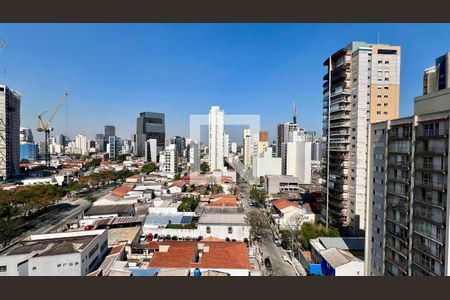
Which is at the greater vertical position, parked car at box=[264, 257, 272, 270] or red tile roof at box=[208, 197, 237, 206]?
red tile roof at box=[208, 197, 237, 206]

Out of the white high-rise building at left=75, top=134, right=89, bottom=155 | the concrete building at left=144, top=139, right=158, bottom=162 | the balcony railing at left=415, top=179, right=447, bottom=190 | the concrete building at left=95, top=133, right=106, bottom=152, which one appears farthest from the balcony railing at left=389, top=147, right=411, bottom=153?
the concrete building at left=95, top=133, right=106, bottom=152

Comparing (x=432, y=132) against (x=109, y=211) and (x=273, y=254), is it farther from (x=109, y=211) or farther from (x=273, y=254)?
(x=109, y=211)

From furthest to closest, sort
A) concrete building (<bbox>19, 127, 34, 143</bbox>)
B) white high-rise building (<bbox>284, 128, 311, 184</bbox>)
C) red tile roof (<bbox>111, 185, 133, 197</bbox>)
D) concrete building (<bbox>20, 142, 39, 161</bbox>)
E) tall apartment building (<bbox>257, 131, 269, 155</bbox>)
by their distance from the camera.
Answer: concrete building (<bbox>19, 127, 34, 143</bbox>), concrete building (<bbox>20, 142, 39, 161</bbox>), tall apartment building (<bbox>257, 131, 269, 155</bbox>), white high-rise building (<bbox>284, 128, 311, 184</bbox>), red tile roof (<bbox>111, 185, 133, 197</bbox>)

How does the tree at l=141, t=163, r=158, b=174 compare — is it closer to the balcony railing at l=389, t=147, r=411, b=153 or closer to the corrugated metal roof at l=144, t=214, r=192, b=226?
the corrugated metal roof at l=144, t=214, r=192, b=226

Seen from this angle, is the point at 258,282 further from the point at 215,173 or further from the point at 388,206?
the point at 215,173

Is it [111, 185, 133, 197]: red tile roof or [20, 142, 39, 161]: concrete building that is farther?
[20, 142, 39, 161]: concrete building

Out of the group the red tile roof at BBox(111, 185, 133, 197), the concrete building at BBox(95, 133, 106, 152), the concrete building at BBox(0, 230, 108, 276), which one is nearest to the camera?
the concrete building at BBox(0, 230, 108, 276)
